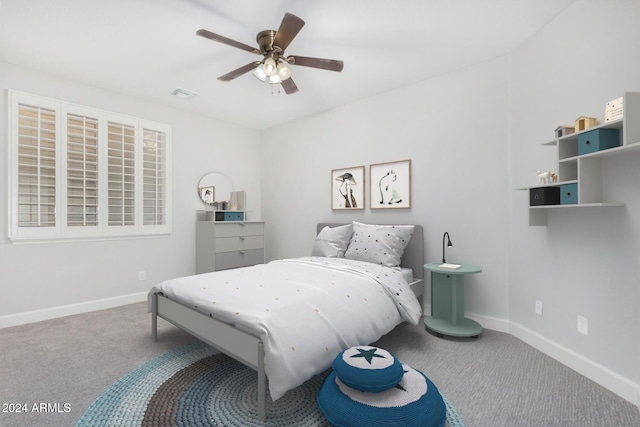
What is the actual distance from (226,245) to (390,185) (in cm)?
229

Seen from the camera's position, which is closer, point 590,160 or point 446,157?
point 590,160

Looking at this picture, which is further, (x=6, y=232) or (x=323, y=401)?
(x=6, y=232)

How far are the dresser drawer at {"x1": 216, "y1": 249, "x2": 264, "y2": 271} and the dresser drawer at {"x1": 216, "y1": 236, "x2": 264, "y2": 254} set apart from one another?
0.06 metres

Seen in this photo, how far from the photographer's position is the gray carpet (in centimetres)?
165

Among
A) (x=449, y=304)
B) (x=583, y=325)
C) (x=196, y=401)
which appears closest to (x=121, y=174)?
(x=196, y=401)

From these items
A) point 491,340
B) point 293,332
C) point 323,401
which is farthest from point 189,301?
point 491,340

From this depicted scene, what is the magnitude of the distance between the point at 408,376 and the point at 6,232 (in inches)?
151

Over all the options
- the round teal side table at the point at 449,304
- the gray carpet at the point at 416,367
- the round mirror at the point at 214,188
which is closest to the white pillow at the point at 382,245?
the round teal side table at the point at 449,304

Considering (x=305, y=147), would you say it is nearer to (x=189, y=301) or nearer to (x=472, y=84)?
(x=472, y=84)

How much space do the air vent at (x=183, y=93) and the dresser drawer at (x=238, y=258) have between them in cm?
202

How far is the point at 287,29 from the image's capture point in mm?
2006

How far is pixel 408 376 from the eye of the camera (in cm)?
169

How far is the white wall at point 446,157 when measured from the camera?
2875 millimetres

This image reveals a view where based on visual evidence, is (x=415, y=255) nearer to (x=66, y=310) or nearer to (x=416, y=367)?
(x=416, y=367)
